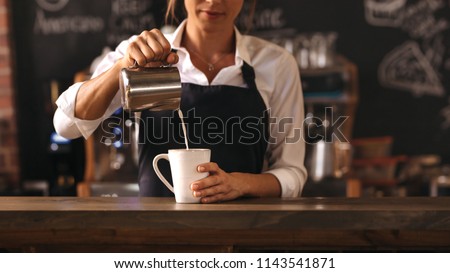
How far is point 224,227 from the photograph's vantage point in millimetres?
1175

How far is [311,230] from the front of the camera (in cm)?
121

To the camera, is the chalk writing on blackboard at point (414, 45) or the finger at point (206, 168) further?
the chalk writing on blackboard at point (414, 45)

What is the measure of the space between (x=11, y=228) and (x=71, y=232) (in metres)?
0.11

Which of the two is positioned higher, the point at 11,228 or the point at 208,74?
the point at 208,74

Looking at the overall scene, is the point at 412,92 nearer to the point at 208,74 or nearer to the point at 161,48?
the point at 208,74

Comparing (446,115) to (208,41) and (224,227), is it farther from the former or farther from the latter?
(224,227)

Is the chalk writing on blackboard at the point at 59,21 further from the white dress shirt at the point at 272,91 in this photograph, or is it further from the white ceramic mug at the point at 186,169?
the white ceramic mug at the point at 186,169

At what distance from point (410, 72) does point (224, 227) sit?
2.92m

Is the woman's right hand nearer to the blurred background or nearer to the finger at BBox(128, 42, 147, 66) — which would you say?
the finger at BBox(128, 42, 147, 66)

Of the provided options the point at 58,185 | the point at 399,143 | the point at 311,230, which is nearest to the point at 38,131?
the point at 58,185

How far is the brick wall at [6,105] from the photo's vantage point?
373cm

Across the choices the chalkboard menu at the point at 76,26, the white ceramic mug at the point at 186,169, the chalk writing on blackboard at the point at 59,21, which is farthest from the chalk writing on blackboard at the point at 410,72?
the white ceramic mug at the point at 186,169

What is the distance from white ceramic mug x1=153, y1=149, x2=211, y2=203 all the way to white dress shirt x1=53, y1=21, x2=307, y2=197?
0.40m

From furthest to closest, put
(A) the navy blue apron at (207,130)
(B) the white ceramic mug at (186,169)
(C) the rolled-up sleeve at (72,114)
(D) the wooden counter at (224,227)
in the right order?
1. (A) the navy blue apron at (207,130)
2. (C) the rolled-up sleeve at (72,114)
3. (B) the white ceramic mug at (186,169)
4. (D) the wooden counter at (224,227)
